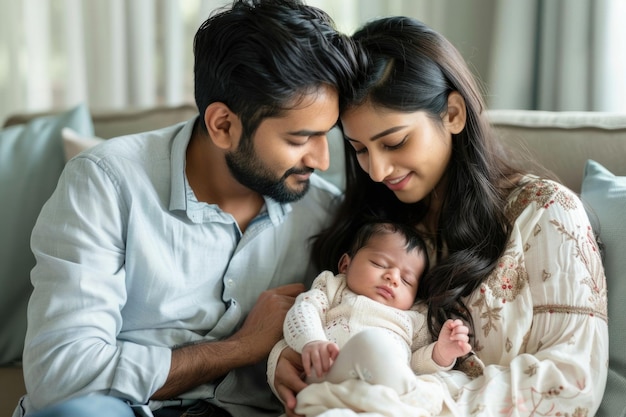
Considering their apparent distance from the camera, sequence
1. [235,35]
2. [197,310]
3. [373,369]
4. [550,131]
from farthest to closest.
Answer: [550,131]
[197,310]
[235,35]
[373,369]

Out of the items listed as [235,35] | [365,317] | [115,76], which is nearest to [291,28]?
[235,35]

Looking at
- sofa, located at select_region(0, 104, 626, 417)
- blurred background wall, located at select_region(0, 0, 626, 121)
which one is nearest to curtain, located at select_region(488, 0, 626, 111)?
blurred background wall, located at select_region(0, 0, 626, 121)

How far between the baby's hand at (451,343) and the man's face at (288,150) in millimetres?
503

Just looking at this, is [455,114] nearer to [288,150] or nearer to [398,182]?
[398,182]

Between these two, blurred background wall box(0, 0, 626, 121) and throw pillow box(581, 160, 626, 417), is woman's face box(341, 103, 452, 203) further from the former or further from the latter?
blurred background wall box(0, 0, 626, 121)

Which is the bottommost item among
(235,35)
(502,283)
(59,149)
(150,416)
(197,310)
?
(150,416)

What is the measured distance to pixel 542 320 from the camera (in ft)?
5.48

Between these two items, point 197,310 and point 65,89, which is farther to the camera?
point 65,89

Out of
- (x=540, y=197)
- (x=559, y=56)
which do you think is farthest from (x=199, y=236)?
(x=559, y=56)

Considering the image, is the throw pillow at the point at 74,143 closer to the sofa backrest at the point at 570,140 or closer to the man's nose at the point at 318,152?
the man's nose at the point at 318,152

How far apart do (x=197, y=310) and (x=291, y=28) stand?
74 cm

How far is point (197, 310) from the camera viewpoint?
6.27 feet

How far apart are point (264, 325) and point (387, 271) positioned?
1.10ft

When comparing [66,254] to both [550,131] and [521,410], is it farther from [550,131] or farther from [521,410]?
→ [550,131]
